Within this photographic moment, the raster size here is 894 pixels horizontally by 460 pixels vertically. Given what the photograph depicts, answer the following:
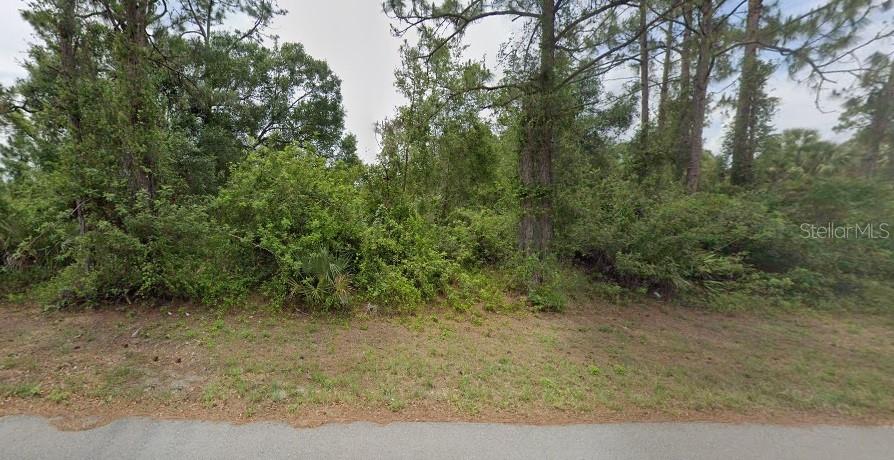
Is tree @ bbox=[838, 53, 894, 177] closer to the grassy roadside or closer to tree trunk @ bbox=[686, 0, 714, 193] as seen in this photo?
tree trunk @ bbox=[686, 0, 714, 193]

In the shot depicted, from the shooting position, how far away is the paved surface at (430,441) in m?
2.59

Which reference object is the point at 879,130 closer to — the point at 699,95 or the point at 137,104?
the point at 699,95

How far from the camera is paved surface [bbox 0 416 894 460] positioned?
2.59 meters

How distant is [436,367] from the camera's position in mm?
4016

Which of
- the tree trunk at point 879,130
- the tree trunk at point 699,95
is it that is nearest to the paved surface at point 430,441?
the tree trunk at point 699,95

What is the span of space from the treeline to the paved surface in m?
2.85

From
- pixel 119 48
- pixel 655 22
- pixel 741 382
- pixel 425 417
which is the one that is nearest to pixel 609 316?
pixel 741 382

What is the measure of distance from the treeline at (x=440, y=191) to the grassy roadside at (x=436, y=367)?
77 cm

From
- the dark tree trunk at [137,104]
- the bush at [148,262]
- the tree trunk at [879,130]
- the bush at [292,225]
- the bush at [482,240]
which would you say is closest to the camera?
the bush at [148,262]

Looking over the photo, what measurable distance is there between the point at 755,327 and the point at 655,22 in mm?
5724

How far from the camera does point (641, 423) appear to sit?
10.1 ft

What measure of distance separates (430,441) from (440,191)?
7.67m

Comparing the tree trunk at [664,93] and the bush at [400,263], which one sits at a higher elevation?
the tree trunk at [664,93]

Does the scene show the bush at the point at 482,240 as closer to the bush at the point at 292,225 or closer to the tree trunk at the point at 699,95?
the bush at the point at 292,225
